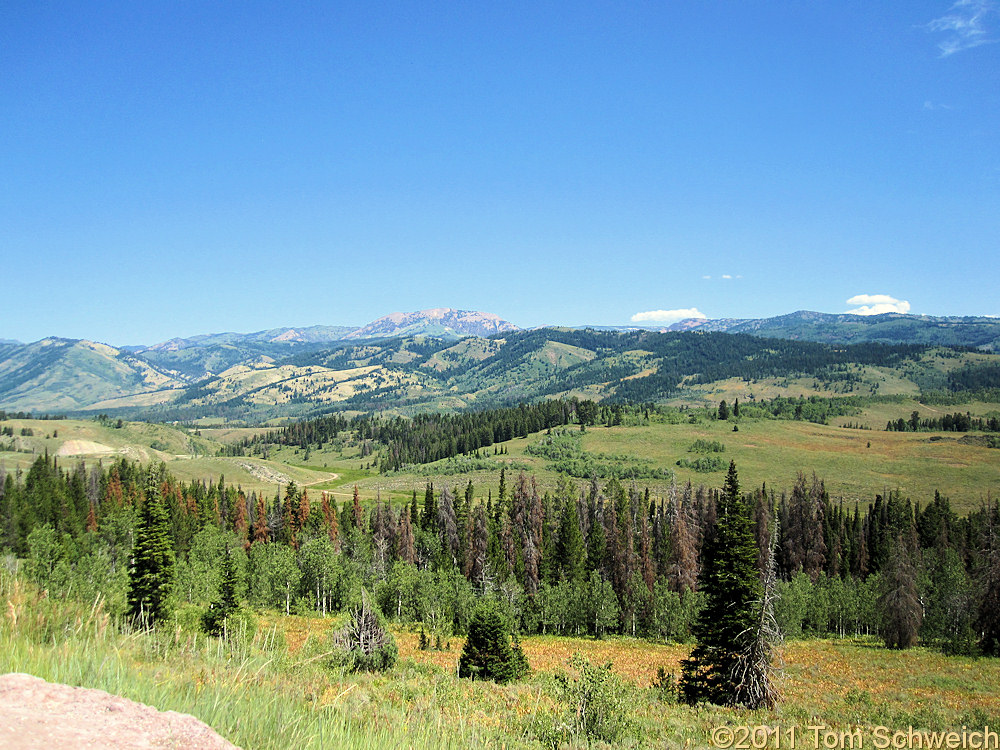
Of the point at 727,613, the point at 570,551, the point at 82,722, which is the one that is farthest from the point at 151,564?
the point at 570,551

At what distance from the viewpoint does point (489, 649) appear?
120 feet

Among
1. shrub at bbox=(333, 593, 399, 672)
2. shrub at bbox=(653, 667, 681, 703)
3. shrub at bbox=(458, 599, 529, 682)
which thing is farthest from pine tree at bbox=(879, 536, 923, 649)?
shrub at bbox=(333, 593, 399, 672)

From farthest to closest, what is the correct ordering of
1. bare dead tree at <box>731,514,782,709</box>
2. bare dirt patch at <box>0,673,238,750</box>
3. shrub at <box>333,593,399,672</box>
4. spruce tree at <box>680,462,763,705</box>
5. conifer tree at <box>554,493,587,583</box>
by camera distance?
conifer tree at <box>554,493,587,583</box>, spruce tree at <box>680,462,763,705</box>, shrub at <box>333,593,399,672</box>, bare dead tree at <box>731,514,782,709</box>, bare dirt patch at <box>0,673,238,750</box>

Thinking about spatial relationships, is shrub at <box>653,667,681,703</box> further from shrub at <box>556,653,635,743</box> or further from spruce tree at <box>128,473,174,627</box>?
spruce tree at <box>128,473,174,627</box>

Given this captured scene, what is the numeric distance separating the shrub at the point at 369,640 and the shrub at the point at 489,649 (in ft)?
17.7

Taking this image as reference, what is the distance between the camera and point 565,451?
627 ft

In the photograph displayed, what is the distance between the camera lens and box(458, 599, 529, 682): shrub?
35719 mm

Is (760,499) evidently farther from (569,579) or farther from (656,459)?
(656,459)

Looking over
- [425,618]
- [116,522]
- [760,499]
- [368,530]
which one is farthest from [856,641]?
[116,522]

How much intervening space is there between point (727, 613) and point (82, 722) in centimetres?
3309

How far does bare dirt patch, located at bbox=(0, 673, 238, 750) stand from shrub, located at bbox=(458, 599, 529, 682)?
3457cm

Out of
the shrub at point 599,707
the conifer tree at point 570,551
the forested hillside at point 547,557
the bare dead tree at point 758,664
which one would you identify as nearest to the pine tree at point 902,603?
the forested hillside at point 547,557

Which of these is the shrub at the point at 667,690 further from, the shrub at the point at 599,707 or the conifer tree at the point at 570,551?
the conifer tree at the point at 570,551

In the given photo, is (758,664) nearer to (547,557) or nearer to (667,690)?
(667,690)
